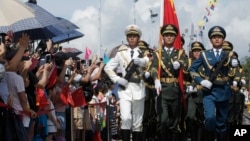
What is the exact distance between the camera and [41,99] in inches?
332

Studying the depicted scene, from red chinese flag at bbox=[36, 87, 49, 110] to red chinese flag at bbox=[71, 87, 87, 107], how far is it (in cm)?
167

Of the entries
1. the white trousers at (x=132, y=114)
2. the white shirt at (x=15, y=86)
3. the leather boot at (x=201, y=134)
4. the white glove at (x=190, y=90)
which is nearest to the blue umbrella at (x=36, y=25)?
the white shirt at (x=15, y=86)

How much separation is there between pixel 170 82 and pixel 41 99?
9.75ft

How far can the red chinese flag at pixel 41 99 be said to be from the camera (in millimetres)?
8352

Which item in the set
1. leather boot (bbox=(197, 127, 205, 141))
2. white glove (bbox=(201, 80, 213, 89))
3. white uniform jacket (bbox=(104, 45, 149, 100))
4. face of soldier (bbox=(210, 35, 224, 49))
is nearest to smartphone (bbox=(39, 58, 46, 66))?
white uniform jacket (bbox=(104, 45, 149, 100))

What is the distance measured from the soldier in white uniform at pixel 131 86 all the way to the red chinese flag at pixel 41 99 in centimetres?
203

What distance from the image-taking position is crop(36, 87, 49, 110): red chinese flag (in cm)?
835

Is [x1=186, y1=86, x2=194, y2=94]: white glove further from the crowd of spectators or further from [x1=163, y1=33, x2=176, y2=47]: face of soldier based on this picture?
the crowd of spectators

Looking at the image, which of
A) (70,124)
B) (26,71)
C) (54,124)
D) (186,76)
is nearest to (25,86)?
(26,71)

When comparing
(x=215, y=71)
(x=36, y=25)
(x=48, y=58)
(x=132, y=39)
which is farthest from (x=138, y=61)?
(x=36, y=25)

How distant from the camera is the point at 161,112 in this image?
34.2 ft

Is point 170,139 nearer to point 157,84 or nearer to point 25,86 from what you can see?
point 157,84

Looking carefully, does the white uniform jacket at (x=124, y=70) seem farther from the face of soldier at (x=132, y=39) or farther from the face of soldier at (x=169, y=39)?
the face of soldier at (x=169, y=39)

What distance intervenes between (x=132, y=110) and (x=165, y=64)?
1.04 m
